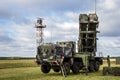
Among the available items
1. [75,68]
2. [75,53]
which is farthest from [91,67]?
[75,53]

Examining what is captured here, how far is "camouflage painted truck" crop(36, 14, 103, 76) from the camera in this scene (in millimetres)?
35031

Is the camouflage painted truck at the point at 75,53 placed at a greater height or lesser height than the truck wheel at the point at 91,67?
greater

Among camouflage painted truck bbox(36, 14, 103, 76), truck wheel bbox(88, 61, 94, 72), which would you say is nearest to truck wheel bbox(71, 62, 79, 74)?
camouflage painted truck bbox(36, 14, 103, 76)

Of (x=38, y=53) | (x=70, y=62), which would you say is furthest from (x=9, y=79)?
(x=70, y=62)

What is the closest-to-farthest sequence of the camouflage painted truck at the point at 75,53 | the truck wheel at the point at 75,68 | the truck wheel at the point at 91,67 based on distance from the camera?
the camouflage painted truck at the point at 75,53 → the truck wheel at the point at 75,68 → the truck wheel at the point at 91,67

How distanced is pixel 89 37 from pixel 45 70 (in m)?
5.83

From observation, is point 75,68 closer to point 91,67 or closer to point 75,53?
point 75,53

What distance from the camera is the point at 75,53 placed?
38.0 metres

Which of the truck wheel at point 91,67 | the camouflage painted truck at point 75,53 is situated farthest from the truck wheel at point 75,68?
the truck wheel at point 91,67

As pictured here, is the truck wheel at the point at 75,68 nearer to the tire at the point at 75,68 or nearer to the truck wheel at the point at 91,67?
the tire at the point at 75,68

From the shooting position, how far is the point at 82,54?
38.7 meters

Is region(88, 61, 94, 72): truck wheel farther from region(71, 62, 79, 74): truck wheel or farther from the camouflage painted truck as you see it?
region(71, 62, 79, 74): truck wheel

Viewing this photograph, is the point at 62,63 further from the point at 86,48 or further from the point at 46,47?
the point at 86,48

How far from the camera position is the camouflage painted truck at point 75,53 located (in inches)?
1379
